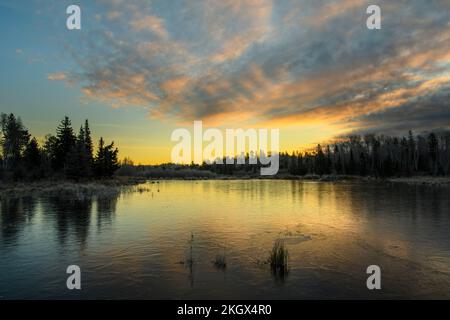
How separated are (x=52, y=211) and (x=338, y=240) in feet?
85.3

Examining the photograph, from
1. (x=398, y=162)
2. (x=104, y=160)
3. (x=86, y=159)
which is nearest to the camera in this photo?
(x=86, y=159)

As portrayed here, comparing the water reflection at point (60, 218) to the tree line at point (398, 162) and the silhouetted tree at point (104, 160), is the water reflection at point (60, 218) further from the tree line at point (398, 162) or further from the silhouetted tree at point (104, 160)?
the tree line at point (398, 162)

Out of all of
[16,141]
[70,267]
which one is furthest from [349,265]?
Answer: [16,141]

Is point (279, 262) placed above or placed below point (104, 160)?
below

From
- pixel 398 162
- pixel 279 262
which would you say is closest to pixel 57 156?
pixel 279 262

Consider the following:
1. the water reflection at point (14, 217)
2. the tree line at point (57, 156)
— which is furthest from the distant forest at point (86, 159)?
the water reflection at point (14, 217)

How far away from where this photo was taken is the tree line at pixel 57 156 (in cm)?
6425

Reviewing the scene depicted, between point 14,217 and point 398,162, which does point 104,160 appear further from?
point 398,162

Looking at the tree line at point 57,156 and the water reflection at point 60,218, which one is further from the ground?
the tree line at point 57,156

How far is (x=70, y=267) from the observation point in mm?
14883

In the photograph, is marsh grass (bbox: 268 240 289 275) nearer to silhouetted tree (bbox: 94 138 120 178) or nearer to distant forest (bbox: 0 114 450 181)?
distant forest (bbox: 0 114 450 181)

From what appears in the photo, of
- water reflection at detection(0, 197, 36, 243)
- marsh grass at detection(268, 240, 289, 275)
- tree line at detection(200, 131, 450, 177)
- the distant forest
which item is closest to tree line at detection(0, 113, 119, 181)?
the distant forest

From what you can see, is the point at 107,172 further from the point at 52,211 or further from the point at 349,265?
the point at 349,265

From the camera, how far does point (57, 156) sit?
244 ft
